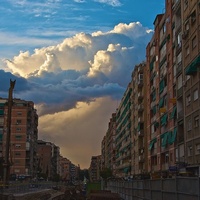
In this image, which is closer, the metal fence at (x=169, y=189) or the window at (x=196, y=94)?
the metal fence at (x=169, y=189)

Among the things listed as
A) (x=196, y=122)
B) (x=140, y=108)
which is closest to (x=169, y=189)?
(x=196, y=122)

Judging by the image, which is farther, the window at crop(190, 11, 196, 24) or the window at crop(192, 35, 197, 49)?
the window at crop(190, 11, 196, 24)

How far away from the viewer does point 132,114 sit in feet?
340

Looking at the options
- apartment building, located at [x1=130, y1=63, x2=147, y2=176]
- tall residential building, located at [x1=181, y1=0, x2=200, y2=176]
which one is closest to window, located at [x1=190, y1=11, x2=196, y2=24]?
tall residential building, located at [x1=181, y1=0, x2=200, y2=176]

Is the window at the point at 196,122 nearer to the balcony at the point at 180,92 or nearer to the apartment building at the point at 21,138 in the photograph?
the balcony at the point at 180,92

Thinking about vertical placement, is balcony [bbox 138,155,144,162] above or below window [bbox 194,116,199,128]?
below

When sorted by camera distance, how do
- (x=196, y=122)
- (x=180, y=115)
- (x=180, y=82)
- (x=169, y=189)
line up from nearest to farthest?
(x=169, y=189)
(x=196, y=122)
(x=180, y=115)
(x=180, y=82)

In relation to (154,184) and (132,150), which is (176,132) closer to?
(154,184)

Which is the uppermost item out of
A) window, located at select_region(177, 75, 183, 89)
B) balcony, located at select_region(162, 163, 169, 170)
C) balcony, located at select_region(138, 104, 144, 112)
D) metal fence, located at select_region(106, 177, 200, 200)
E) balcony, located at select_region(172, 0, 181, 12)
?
balcony, located at select_region(172, 0, 181, 12)

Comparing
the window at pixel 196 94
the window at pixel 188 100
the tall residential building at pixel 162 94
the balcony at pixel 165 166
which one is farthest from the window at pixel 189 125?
the balcony at pixel 165 166

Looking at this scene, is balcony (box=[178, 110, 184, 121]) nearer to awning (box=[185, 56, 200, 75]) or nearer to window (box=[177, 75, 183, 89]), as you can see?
window (box=[177, 75, 183, 89])

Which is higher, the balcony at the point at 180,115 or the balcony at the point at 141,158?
the balcony at the point at 180,115

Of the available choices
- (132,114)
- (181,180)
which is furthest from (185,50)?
(132,114)

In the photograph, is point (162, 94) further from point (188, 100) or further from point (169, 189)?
point (169, 189)
